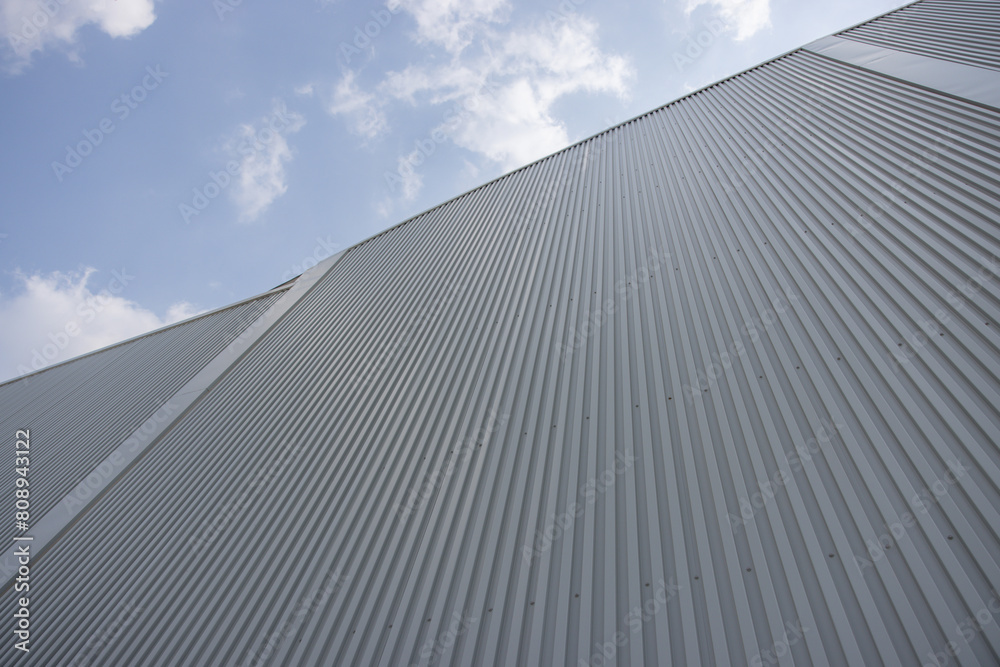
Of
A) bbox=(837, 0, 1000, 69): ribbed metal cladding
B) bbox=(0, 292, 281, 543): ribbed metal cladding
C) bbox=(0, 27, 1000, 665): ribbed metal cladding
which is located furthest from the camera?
bbox=(0, 292, 281, 543): ribbed metal cladding

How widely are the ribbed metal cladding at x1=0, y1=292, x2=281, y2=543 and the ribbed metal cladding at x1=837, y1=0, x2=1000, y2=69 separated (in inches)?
373

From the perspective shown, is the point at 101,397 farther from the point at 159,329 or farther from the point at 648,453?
the point at 648,453

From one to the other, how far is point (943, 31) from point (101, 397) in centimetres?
1284

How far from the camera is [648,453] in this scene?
8.13ft

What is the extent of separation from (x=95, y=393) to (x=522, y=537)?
920 cm

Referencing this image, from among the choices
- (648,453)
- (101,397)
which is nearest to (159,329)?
(101,397)

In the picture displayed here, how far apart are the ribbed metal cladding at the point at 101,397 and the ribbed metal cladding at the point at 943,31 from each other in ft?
31.1

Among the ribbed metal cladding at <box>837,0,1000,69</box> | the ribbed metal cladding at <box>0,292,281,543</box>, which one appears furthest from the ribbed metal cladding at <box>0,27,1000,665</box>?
the ribbed metal cladding at <box>0,292,281,543</box>

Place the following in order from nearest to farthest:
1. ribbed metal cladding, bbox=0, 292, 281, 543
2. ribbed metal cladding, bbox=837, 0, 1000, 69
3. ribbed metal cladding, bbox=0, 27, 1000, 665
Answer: ribbed metal cladding, bbox=0, 27, 1000, 665
ribbed metal cladding, bbox=837, 0, 1000, 69
ribbed metal cladding, bbox=0, 292, 281, 543

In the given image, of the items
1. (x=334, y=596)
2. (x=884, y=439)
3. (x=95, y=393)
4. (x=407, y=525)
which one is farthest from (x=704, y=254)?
(x=95, y=393)

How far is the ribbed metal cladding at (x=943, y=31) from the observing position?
4.47 metres

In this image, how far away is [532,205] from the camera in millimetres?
6328

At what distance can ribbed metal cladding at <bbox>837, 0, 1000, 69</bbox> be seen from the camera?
176 inches

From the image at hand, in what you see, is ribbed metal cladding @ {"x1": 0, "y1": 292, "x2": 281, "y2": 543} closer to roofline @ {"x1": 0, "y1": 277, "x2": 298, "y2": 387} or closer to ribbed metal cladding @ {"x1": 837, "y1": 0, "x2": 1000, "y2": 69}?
roofline @ {"x1": 0, "y1": 277, "x2": 298, "y2": 387}
